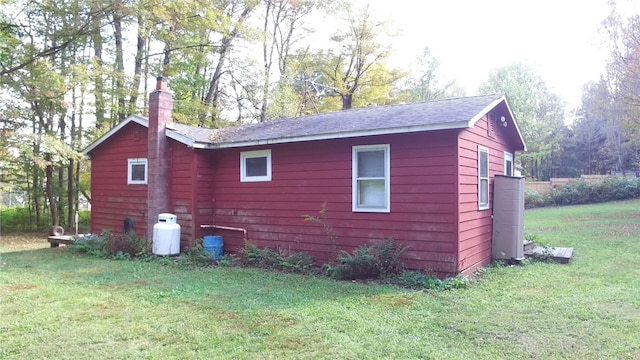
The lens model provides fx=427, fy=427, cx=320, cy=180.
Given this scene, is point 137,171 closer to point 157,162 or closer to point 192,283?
point 157,162

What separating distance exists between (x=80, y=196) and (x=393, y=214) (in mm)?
15505

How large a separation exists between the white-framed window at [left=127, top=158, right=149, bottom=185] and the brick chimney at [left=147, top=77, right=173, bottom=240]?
31.8 inches

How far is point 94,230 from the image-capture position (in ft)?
39.0

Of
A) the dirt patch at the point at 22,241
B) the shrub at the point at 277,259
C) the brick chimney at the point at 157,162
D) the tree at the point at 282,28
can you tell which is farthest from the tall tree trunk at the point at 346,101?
the shrub at the point at 277,259

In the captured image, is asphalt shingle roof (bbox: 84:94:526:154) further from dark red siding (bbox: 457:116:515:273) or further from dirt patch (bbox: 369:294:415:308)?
dirt patch (bbox: 369:294:415:308)

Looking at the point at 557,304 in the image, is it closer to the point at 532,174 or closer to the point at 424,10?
the point at 424,10

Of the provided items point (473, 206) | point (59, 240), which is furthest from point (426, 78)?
point (59, 240)

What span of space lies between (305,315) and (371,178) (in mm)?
3277

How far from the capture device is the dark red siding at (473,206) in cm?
684

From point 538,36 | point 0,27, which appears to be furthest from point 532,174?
point 0,27

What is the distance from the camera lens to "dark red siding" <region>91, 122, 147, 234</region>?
1048cm

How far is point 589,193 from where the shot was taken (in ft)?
70.0

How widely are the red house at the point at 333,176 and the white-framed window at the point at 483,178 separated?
0.13ft

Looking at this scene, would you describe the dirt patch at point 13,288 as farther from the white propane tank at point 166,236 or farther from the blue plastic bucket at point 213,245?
the blue plastic bucket at point 213,245
